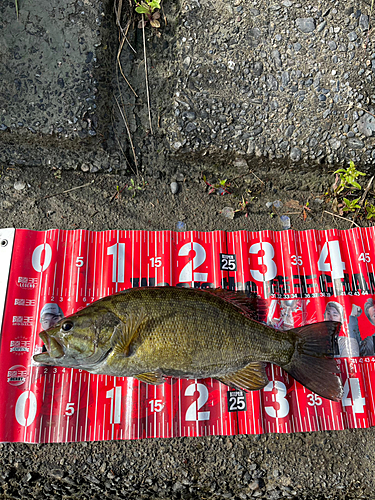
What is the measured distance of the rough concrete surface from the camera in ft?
11.6

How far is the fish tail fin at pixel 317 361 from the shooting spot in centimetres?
306

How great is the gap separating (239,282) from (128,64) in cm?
277

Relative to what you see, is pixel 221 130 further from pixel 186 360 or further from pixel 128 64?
pixel 186 360

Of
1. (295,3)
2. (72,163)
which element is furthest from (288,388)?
(295,3)

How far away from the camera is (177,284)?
3.41 m

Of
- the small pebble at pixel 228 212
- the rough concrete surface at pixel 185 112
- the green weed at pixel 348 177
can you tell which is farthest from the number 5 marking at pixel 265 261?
the green weed at pixel 348 177

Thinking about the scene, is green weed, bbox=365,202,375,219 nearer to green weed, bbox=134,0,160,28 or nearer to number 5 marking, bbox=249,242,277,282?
number 5 marking, bbox=249,242,277,282

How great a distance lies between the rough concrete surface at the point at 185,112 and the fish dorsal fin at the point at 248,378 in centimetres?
148

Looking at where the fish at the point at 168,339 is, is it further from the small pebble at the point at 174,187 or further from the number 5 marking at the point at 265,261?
the small pebble at the point at 174,187

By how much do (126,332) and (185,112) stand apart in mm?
2397

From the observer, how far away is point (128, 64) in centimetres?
383

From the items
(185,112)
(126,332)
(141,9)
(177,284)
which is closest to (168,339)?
(126,332)

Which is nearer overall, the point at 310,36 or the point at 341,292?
the point at 341,292

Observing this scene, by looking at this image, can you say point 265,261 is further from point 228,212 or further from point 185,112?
point 185,112
